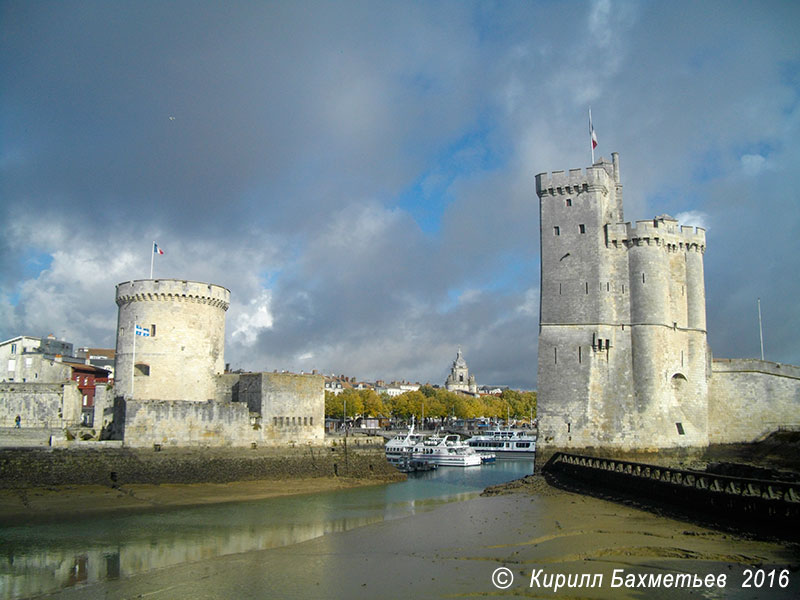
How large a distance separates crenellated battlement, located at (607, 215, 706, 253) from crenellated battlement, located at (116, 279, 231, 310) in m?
22.0

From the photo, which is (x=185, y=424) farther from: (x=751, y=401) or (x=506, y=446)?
(x=506, y=446)

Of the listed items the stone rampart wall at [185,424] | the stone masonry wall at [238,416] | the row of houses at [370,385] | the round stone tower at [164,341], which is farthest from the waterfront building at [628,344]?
the row of houses at [370,385]

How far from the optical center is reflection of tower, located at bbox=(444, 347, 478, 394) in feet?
505

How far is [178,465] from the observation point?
30.8m

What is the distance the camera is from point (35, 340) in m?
49.9

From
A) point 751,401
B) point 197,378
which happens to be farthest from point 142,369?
point 751,401

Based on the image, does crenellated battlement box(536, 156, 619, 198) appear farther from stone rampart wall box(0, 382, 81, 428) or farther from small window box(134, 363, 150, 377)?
stone rampart wall box(0, 382, 81, 428)

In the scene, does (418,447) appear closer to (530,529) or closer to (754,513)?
(530,529)

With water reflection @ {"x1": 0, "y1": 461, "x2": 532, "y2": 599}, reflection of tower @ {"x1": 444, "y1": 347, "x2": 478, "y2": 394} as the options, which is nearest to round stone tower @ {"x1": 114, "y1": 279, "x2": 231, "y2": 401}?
water reflection @ {"x1": 0, "y1": 461, "x2": 532, "y2": 599}

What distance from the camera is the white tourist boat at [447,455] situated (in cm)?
5062

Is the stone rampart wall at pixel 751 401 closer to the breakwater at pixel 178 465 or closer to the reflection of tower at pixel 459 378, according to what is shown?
the breakwater at pixel 178 465

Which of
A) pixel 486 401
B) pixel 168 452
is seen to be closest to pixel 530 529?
pixel 168 452

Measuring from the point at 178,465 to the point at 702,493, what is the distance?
23208 millimetres

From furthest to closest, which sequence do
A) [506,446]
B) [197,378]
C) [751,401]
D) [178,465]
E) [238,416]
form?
[506,446], [197,378], [238,416], [751,401], [178,465]
